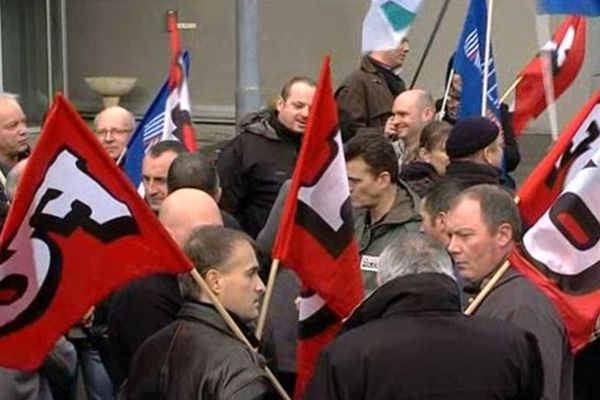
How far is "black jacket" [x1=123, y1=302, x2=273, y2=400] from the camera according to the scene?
173 inches

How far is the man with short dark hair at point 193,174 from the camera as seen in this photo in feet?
20.0

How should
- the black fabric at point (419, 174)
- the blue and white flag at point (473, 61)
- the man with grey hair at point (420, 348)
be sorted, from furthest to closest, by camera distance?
the blue and white flag at point (473, 61), the black fabric at point (419, 174), the man with grey hair at point (420, 348)

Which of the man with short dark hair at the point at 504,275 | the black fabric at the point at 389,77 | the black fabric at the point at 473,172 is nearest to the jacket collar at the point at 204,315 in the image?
the man with short dark hair at the point at 504,275

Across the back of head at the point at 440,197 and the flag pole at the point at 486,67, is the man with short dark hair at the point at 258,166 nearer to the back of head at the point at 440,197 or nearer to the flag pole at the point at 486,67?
the flag pole at the point at 486,67

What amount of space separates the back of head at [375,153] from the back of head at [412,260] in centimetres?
161

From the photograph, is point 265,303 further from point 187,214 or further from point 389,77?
point 389,77

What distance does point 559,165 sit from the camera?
18.8 ft

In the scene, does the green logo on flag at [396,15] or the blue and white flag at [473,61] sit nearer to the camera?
the blue and white flag at [473,61]

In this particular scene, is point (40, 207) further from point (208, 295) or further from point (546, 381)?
point (546, 381)

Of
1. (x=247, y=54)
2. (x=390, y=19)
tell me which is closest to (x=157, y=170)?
(x=390, y=19)

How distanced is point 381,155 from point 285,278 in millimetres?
623

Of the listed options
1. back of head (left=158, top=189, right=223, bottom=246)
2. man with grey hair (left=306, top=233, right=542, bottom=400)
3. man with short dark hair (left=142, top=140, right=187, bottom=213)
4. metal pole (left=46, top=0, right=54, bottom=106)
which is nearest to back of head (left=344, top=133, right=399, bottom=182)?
back of head (left=158, top=189, right=223, bottom=246)

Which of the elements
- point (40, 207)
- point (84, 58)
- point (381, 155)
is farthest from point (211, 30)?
point (40, 207)

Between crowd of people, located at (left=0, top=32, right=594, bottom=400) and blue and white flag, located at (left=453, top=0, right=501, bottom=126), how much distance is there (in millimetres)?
1397
